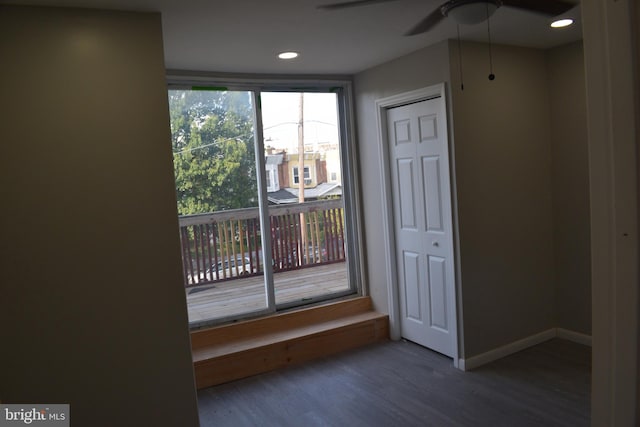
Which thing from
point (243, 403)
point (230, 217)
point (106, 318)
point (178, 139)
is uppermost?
point (178, 139)

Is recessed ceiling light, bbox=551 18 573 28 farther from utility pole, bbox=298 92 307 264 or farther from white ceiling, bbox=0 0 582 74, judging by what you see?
utility pole, bbox=298 92 307 264

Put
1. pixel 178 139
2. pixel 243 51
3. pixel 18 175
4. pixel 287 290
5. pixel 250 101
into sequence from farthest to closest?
pixel 287 290 → pixel 250 101 → pixel 178 139 → pixel 243 51 → pixel 18 175

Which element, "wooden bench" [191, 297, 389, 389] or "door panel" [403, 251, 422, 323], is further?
"door panel" [403, 251, 422, 323]

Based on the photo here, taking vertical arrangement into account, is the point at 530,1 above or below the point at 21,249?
above

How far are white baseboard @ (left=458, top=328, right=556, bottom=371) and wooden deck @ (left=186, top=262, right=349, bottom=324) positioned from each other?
4.74ft

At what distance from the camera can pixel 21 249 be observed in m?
2.28

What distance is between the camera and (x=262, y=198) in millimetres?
4281

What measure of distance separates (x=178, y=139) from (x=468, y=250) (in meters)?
2.46

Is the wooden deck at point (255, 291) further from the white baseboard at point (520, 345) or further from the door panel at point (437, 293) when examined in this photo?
the white baseboard at point (520, 345)

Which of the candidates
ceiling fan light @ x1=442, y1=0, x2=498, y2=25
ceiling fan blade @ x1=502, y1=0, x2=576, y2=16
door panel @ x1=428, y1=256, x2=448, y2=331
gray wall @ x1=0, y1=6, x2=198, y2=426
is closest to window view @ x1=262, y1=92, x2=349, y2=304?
door panel @ x1=428, y1=256, x2=448, y2=331

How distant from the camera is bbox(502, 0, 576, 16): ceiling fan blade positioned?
227 centimetres

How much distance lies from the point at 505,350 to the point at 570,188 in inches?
56.5

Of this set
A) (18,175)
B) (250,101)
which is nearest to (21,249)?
(18,175)

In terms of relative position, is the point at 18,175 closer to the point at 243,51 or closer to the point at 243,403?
the point at 243,51
